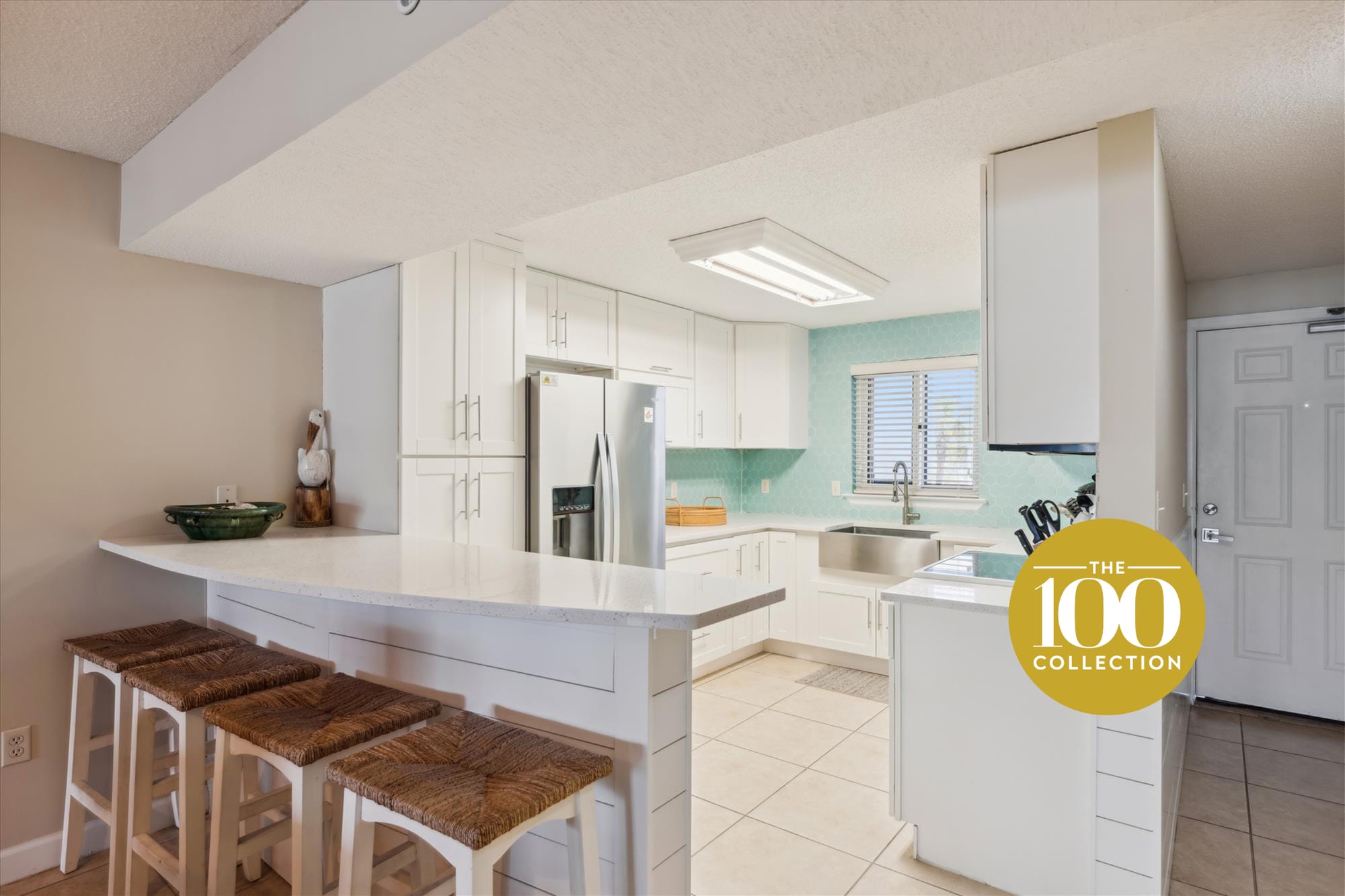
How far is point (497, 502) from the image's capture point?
A: 114 inches

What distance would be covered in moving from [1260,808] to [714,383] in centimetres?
333

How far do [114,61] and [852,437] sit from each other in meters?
4.25

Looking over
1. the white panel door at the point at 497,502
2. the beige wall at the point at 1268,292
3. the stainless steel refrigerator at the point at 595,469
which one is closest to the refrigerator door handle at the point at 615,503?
the stainless steel refrigerator at the point at 595,469

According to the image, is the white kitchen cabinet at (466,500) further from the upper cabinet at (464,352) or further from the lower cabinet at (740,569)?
the lower cabinet at (740,569)

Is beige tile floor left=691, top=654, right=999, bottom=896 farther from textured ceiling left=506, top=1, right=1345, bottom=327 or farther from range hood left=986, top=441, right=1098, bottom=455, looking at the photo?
textured ceiling left=506, top=1, right=1345, bottom=327

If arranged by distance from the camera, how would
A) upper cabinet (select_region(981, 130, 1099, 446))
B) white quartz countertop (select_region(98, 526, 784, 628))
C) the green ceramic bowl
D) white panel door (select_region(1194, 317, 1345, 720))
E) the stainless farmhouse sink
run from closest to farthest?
white quartz countertop (select_region(98, 526, 784, 628)), upper cabinet (select_region(981, 130, 1099, 446)), the green ceramic bowl, white panel door (select_region(1194, 317, 1345, 720)), the stainless farmhouse sink

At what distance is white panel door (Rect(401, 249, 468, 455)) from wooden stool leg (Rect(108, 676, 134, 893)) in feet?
3.55

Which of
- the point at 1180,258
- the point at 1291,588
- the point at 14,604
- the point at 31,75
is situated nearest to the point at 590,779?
the point at 14,604

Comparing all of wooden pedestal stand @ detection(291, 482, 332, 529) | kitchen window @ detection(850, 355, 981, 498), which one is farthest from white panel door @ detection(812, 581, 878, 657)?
wooden pedestal stand @ detection(291, 482, 332, 529)

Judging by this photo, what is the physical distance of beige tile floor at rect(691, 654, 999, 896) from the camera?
2.18 meters

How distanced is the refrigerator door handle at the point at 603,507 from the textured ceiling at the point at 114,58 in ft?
6.45

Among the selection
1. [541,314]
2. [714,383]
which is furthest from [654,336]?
[541,314]

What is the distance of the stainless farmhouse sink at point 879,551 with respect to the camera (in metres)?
3.95

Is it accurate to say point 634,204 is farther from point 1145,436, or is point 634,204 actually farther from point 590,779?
point 590,779
